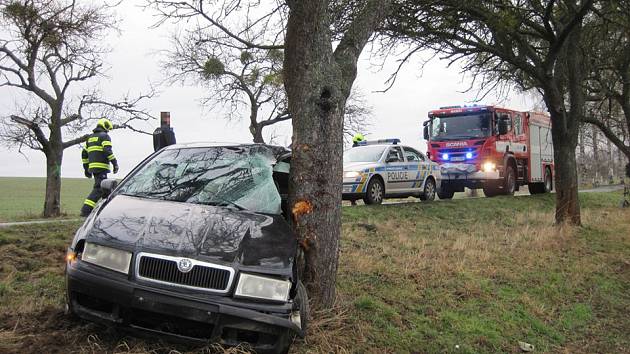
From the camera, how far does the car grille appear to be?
12.3 ft

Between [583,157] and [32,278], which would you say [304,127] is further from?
[583,157]

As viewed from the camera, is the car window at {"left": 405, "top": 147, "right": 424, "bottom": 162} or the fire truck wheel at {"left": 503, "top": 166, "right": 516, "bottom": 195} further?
the fire truck wheel at {"left": 503, "top": 166, "right": 516, "bottom": 195}

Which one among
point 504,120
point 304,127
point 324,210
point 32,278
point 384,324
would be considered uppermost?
point 504,120

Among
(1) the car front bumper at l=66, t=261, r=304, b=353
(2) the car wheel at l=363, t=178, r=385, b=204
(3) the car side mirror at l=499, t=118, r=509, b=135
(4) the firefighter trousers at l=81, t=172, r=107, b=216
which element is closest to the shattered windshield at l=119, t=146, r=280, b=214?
(1) the car front bumper at l=66, t=261, r=304, b=353

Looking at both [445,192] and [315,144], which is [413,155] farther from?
[315,144]

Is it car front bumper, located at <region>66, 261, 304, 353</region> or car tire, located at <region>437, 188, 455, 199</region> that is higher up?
car tire, located at <region>437, 188, 455, 199</region>

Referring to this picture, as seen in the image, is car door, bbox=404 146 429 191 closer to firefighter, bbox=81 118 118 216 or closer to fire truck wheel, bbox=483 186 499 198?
fire truck wheel, bbox=483 186 499 198

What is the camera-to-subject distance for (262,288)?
3.89 m

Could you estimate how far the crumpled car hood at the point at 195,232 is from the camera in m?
3.91

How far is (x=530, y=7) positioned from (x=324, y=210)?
9798 millimetres

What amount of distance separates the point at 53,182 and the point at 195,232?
13.2 metres

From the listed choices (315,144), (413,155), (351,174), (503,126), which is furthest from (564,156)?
(315,144)

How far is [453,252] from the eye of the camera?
873cm

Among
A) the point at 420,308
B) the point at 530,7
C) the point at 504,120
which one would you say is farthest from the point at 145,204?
the point at 504,120
